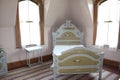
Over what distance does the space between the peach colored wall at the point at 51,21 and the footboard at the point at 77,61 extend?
140cm

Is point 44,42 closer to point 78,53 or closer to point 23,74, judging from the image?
point 23,74

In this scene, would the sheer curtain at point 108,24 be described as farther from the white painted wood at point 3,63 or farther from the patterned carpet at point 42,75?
the white painted wood at point 3,63

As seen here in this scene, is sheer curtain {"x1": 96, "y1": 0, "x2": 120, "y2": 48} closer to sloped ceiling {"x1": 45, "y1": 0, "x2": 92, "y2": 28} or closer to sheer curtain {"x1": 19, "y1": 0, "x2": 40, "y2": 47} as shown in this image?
sloped ceiling {"x1": 45, "y1": 0, "x2": 92, "y2": 28}

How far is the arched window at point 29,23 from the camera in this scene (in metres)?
Result: 4.36

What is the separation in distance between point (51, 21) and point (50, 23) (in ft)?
0.28

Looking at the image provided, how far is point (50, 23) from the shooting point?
199 inches

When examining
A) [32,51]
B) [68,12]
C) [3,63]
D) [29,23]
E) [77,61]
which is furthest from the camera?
[68,12]

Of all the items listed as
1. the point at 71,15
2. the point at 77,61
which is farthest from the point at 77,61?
the point at 71,15

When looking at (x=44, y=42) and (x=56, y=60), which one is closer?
(x=56, y=60)

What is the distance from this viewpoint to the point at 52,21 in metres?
5.05

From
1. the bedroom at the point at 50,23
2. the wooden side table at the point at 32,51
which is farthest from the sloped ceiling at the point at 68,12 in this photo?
the wooden side table at the point at 32,51

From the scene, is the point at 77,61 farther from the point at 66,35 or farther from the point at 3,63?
the point at 3,63

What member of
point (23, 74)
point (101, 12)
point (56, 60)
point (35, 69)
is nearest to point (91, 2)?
point (101, 12)

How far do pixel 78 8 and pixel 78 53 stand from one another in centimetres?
213
